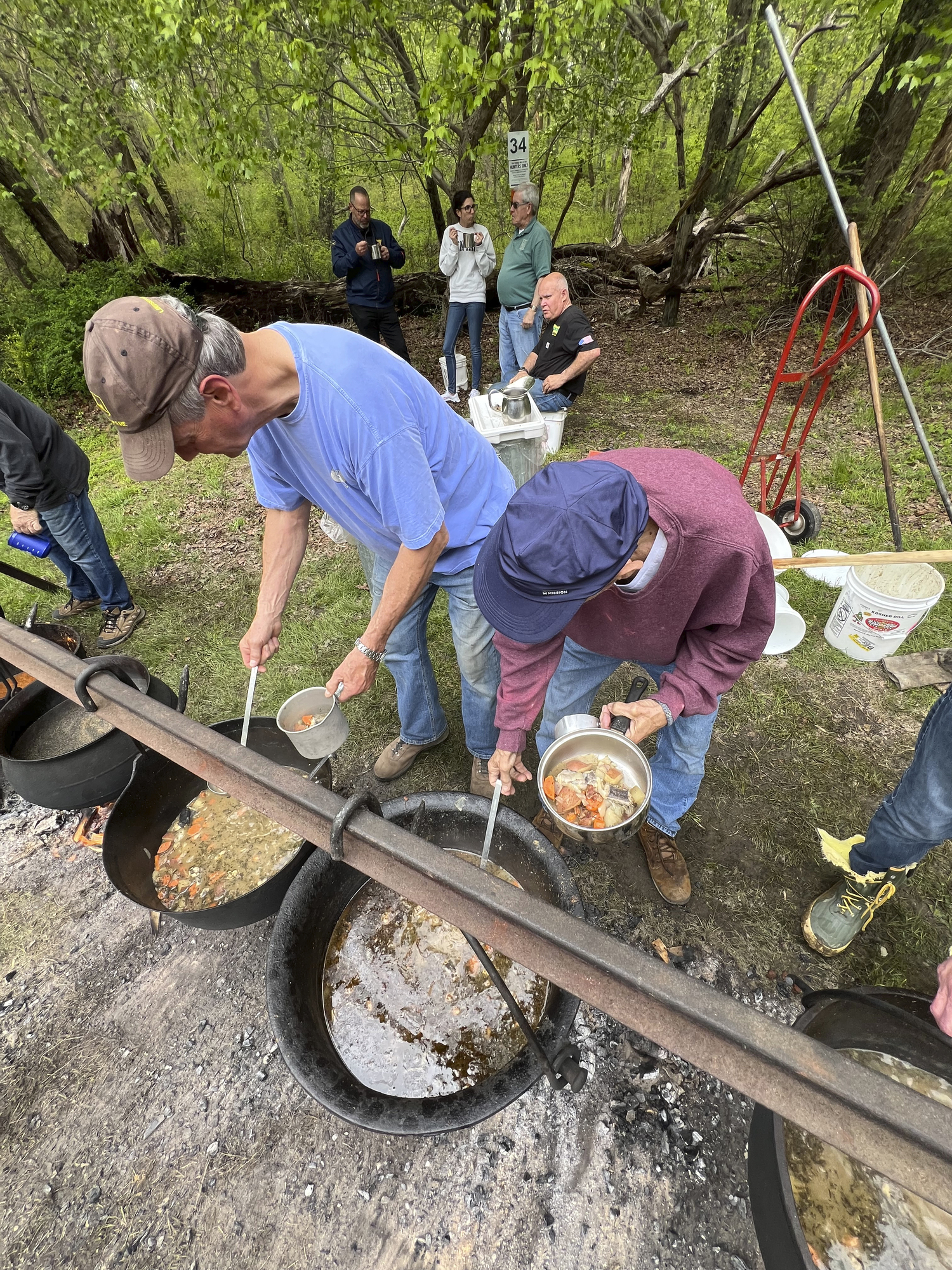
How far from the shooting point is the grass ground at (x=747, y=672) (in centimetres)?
266

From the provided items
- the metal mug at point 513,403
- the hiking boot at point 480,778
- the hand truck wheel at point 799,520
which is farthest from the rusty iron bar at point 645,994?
the hand truck wheel at point 799,520

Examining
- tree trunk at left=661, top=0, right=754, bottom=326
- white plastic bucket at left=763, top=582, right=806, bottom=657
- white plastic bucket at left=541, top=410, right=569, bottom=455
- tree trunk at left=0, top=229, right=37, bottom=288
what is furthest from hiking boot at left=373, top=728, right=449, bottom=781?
tree trunk at left=0, top=229, right=37, bottom=288

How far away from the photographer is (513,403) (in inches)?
182

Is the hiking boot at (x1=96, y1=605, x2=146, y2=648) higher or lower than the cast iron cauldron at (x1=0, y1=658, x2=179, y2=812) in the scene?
lower

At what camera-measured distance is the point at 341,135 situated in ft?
30.5

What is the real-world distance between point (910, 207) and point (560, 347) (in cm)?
496

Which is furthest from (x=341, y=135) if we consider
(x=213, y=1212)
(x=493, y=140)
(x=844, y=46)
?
(x=213, y=1212)

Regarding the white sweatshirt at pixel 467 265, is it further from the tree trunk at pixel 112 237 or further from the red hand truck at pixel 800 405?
the tree trunk at pixel 112 237

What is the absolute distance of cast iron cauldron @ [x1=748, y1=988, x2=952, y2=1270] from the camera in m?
1.40

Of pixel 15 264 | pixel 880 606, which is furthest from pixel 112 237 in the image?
pixel 880 606

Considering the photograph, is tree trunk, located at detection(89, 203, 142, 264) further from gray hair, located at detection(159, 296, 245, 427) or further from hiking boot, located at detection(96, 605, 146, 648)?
gray hair, located at detection(159, 296, 245, 427)

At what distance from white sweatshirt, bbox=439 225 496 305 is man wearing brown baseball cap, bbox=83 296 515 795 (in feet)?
18.5

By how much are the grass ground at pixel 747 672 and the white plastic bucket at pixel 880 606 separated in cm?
16

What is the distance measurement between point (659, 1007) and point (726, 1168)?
5.29 ft
